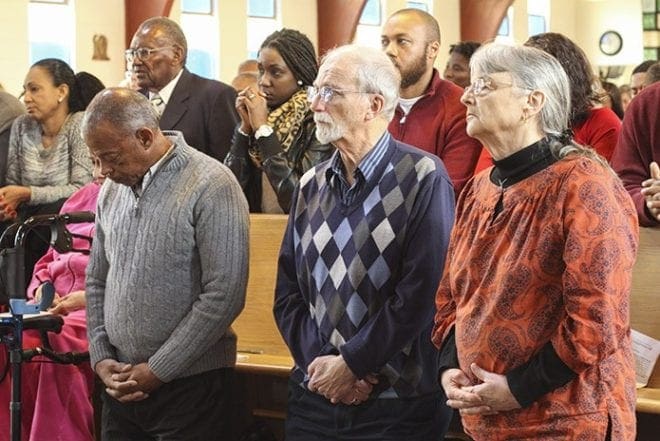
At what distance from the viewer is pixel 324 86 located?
303 cm

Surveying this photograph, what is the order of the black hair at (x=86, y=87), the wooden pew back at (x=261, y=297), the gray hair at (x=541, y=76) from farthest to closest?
the black hair at (x=86, y=87)
the wooden pew back at (x=261, y=297)
the gray hair at (x=541, y=76)

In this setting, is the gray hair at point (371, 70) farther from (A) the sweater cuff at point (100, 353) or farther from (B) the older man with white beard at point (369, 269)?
(A) the sweater cuff at point (100, 353)

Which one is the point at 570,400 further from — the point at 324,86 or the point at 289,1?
the point at 289,1

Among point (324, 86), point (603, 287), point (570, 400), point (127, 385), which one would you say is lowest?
point (127, 385)

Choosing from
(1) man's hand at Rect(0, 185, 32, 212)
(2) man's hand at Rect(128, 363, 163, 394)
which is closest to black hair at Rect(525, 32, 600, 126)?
(2) man's hand at Rect(128, 363, 163, 394)

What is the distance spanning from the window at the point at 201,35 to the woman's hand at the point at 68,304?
422 inches

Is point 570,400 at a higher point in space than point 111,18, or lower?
lower

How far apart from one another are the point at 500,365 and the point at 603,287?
27 centimetres

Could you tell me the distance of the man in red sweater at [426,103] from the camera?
3.83 m

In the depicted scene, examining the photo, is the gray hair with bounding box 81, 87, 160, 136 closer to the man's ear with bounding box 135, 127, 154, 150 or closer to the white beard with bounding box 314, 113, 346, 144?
the man's ear with bounding box 135, 127, 154, 150

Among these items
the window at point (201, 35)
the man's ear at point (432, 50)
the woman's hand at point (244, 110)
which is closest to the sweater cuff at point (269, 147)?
the woman's hand at point (244, 110)

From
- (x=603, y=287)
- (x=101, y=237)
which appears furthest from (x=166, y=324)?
(x=603, y=287)

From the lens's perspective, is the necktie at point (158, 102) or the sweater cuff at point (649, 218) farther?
the necktie at point (158, 102)

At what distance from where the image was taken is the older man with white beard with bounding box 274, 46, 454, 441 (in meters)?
2.93
